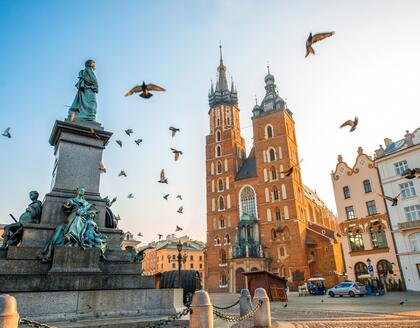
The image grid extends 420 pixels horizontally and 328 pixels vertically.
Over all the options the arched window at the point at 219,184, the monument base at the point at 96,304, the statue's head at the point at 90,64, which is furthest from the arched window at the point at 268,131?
the monument base at the point at 96,304

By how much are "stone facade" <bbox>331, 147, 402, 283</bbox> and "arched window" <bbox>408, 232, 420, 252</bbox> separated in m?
1.64

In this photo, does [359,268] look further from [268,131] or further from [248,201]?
[268,131]

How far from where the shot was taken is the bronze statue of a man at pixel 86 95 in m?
10.0

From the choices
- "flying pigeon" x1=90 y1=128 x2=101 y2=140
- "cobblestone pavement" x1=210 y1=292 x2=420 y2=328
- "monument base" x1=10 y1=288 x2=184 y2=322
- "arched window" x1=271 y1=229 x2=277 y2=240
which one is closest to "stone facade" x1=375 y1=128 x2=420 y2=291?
"cobblestone pavement" x1=210 y1=292 x2=420 y2=328

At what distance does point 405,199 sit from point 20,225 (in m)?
27.4

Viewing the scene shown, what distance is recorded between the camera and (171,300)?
7.01 m

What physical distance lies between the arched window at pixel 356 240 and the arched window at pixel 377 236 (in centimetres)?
103

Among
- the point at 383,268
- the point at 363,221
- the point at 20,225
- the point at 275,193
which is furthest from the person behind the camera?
the point at 275,193

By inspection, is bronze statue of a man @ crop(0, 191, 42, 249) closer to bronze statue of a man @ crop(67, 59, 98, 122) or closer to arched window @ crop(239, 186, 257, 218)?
bronze statue of a man @ crop(67, 59, 98, 122)

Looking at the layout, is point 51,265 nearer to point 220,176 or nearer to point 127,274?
point 127,274

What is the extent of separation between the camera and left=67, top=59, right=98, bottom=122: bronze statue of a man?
10.0 m

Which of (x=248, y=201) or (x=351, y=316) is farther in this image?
(x=248, y=201)

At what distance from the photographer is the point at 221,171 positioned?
5184 cm

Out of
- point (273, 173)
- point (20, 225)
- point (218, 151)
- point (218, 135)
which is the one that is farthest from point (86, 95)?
point (218, 135)
